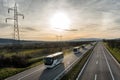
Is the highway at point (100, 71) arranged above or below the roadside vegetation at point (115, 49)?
below

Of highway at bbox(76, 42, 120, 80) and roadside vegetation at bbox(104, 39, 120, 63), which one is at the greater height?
roadside vegetation at bbox(104, 39, 120, 63)

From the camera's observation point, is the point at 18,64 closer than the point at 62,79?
No

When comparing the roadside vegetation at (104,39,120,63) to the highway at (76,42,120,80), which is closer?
the highway at (76,42,120,80)

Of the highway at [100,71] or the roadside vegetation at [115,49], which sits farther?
the roadside vegetation at [115,49]

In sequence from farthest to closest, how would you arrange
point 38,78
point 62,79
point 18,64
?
point 18,64, point 38,78, point 62,79

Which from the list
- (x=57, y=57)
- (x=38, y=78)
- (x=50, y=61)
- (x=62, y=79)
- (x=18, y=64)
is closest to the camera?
(x=62, y=79)

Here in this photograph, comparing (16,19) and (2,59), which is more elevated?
(16,19)

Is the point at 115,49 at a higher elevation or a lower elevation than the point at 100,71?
higher

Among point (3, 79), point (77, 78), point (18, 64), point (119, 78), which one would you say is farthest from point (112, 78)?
point (18, 64)

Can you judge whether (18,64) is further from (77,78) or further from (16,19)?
(77,78)

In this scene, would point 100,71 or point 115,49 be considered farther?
point 115,49
